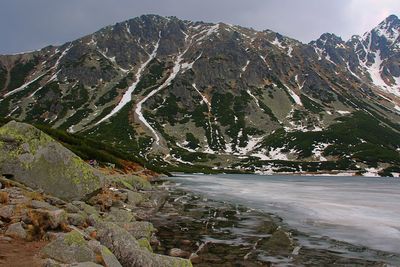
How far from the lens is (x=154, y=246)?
21547mm

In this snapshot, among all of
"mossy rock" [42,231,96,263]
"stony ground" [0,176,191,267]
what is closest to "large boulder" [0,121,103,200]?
"stony ground" [0,176,191,267]

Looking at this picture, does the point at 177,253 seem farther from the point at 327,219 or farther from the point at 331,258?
the point at 327,219

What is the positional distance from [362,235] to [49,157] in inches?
862

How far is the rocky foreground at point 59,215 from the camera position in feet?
43.4

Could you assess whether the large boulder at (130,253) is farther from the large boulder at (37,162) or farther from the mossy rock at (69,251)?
the large boulder at (37,162)

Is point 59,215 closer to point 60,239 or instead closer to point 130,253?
point 60,239

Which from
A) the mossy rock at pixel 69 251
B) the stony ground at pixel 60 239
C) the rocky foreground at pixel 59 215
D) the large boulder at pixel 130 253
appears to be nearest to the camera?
the mossy rock at pixel 69 251

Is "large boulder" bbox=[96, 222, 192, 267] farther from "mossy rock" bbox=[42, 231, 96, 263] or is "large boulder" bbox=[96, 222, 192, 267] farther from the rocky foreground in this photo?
"mossy rock" bbox=[42, 231, 96, 263]

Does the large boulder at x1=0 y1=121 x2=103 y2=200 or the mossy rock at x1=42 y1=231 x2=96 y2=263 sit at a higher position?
the large boulder at x1=0 y1=121 x2=103 y2=200

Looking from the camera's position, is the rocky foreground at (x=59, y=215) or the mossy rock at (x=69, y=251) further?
the rocky foreground at (x=59, y=215)

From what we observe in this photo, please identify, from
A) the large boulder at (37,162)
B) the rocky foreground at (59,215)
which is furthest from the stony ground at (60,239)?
the large boulder at (37,162)

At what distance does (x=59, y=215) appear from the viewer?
1692 centimetres

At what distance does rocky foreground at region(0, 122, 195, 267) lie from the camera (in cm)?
1324

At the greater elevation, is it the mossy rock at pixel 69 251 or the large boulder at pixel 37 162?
the large boulder at pixel 37 162
